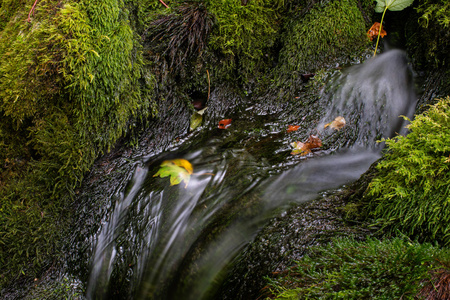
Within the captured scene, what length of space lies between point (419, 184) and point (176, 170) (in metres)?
1.95

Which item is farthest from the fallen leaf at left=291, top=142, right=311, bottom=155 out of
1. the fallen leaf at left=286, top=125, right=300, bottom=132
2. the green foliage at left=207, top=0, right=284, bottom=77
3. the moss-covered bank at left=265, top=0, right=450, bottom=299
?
the green foliage at left=207, top=0, right=284, bottom=77

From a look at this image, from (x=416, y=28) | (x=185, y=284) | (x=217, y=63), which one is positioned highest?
(x=217, y=63)

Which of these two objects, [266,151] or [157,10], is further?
[157,10]

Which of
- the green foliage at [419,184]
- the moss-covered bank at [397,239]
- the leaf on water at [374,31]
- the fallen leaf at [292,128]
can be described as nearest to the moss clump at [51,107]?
the fallen leaf at [292,128]

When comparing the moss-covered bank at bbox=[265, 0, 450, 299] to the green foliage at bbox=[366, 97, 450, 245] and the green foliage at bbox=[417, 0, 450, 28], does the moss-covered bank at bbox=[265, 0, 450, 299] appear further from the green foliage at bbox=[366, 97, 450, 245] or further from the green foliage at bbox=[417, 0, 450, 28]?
the green foliage at bbox=[417, 0, 450, 28]

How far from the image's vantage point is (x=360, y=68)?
10.5 ft

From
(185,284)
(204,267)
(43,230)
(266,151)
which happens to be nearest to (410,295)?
(204,267)

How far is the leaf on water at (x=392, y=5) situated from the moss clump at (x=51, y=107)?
2.90 metres

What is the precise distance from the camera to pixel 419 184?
1.55 m

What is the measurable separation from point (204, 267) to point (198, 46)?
92.1 inches

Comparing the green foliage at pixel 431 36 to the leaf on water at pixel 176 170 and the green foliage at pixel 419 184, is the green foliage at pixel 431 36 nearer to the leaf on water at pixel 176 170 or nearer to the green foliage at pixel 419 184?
the green foliage at pixel 419 184

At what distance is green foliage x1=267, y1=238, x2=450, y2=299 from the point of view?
1.14 meters

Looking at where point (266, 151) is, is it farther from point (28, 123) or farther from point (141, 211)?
point (28, 123)

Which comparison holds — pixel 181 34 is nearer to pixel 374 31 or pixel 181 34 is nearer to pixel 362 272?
pixel 374 31
